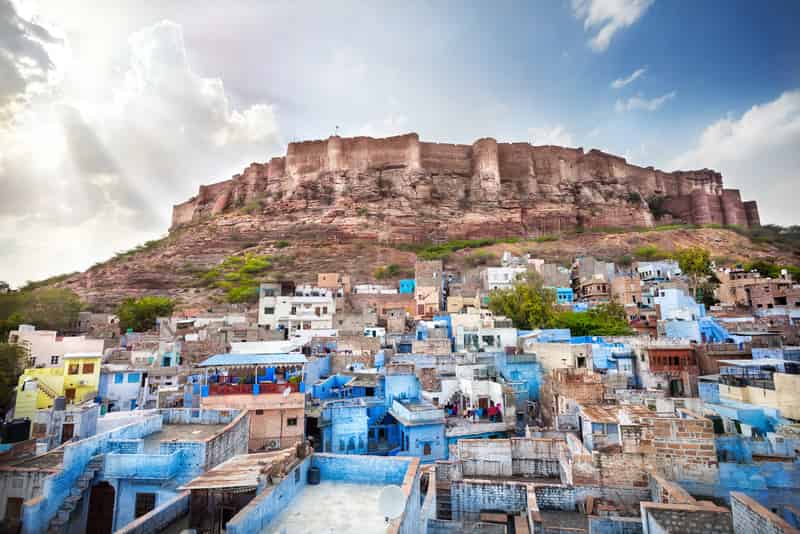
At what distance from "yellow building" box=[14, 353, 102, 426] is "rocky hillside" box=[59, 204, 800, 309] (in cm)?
2707

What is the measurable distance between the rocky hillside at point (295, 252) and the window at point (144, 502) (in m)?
39.0

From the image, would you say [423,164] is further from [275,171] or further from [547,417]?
[547,417]

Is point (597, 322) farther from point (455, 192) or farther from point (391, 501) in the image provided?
point (455, 192)

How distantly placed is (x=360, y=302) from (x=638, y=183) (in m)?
58.1

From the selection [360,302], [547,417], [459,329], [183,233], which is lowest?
[547,417]

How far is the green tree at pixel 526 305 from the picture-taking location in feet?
94.5

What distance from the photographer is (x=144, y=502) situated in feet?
25.5

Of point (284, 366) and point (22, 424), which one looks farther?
point (284, 366)

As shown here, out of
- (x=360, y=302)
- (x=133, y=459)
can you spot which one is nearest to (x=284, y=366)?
(x=133, y=459)

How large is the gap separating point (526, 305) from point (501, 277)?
29.3ft

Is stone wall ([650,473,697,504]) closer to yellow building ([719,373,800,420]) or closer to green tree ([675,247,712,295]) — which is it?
yellow building ([719,373,800,420])

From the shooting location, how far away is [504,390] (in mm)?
15203

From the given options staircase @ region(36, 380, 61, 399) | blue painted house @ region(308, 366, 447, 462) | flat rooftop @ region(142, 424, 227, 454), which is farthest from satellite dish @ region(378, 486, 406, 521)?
staircase @ region(36, 380, 61, 399)

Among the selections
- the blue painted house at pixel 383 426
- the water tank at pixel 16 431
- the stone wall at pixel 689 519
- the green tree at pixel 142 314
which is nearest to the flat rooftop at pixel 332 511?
the stone wall at pixel 689 519
